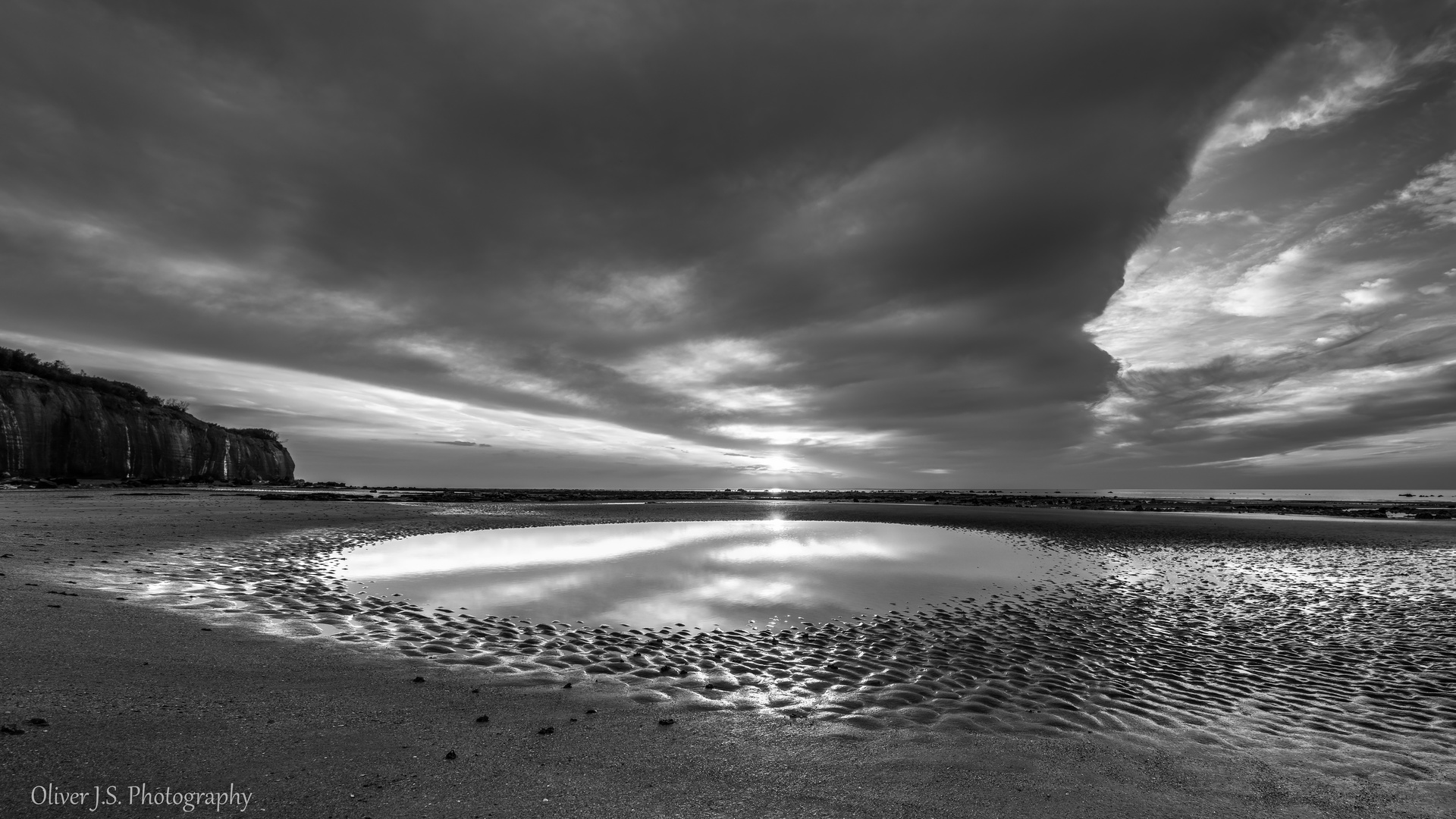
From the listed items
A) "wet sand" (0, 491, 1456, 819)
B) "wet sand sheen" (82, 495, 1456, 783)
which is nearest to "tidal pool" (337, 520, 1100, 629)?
"wet sand sheen" (82, 495, 1456, 783)

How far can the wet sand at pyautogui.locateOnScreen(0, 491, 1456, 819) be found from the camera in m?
5.76

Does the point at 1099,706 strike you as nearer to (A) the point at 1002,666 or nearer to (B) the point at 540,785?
(A) the point at 1002,666

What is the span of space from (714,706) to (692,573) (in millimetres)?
14078

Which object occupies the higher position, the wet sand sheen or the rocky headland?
the rocky headland

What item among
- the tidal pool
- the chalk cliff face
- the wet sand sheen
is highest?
the chalk cliff face

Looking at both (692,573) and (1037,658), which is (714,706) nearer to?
(1037,658)

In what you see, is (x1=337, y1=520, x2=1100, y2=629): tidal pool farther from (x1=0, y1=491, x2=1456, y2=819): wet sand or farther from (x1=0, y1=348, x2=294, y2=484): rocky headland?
(x1=0, y1=348, x2=294, y2=484): rocky headland

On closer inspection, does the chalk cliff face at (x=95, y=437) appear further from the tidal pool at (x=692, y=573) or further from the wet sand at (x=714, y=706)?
the wet sand at (x=714, y=706)

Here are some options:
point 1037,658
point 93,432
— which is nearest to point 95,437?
point 93,432

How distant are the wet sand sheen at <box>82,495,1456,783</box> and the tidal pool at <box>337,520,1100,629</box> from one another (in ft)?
4.73

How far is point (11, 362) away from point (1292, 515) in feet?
592

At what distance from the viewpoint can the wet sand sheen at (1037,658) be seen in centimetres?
869

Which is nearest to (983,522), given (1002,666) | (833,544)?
(833,544)

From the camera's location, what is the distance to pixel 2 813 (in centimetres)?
437
